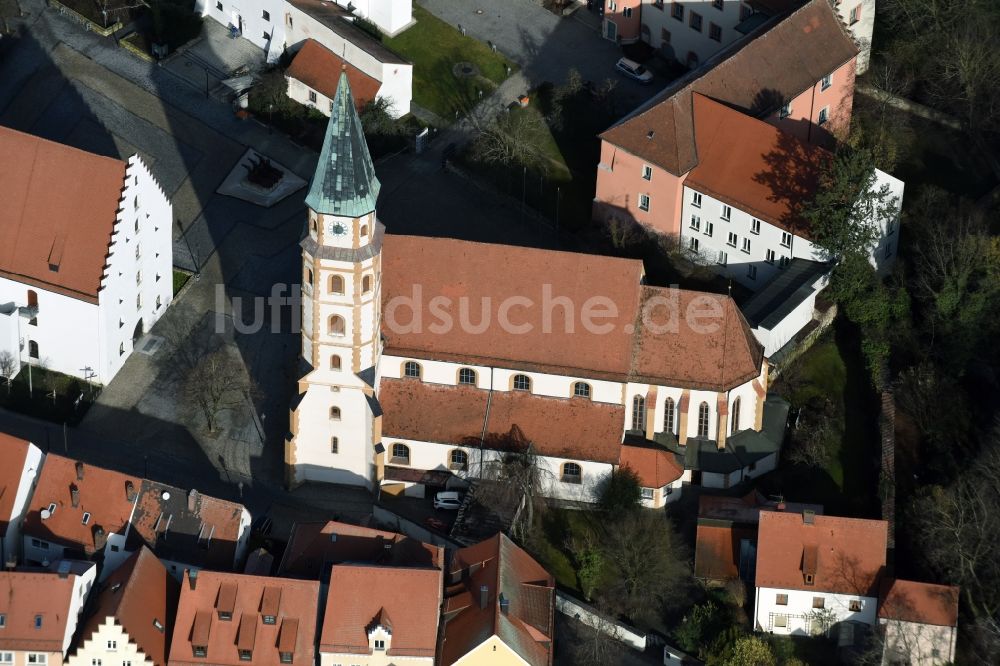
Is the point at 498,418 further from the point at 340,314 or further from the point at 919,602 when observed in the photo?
the point at 919,602

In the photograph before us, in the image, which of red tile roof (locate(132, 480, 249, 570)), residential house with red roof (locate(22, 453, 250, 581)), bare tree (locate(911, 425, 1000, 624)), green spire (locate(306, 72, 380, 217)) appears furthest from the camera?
bare tree (locate(911, 425, 1000, 624))

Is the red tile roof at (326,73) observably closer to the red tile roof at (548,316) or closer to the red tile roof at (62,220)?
the red tile roof at (62,220)

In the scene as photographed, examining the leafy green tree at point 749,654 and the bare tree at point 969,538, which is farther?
the bare tree at point 969,538

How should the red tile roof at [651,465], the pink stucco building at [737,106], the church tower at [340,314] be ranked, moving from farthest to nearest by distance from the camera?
the pink stucco building at [737,106] < the red tile roof at [651,465] < the church tower at [340,314]

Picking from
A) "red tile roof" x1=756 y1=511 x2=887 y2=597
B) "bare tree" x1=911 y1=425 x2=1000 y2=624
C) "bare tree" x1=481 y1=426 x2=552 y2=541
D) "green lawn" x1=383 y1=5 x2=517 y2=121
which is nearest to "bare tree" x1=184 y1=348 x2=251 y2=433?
"bare tree" x1=481 y1=426 x2=552 y2=541

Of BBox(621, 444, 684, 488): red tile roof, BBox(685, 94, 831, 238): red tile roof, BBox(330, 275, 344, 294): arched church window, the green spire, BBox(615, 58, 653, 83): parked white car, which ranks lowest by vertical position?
BBox(621, 444, 684, 488): red tile roof

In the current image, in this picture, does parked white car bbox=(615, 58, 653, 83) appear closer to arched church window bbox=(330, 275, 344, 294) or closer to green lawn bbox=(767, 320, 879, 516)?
green lawn bbox=(767, 320, 879, 516)

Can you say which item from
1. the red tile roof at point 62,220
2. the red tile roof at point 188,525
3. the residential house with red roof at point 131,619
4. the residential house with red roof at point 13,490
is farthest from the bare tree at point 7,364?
the residential house with red roof at point 131,619
